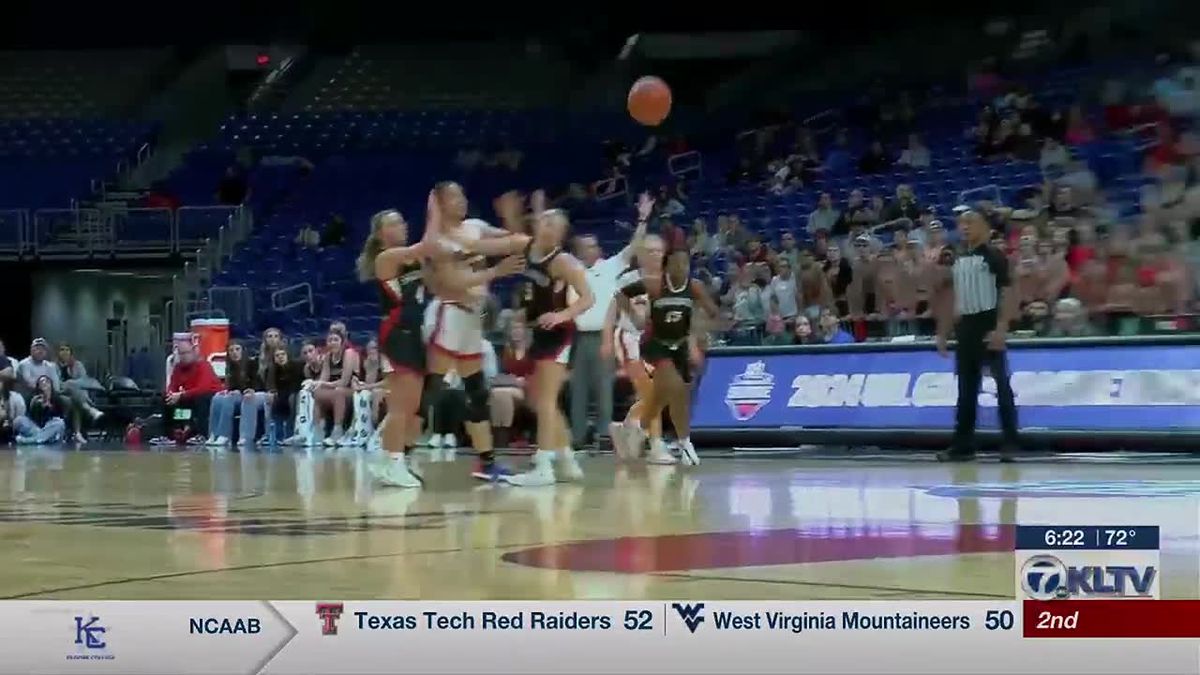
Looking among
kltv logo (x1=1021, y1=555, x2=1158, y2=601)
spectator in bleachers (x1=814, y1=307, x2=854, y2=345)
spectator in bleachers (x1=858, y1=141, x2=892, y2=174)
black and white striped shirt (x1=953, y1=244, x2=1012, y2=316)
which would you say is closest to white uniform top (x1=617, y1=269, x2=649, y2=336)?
spectator in bleachers (x1=814, y1=307, x2=854, y2=345)

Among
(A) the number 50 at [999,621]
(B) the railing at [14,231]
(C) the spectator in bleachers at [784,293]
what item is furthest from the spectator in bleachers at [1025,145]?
(A) the number 50 at [999,621]

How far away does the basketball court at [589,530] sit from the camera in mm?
3846

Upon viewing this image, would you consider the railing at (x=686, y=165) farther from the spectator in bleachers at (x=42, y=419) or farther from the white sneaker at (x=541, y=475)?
the white sneaker at (x=541, y=475)

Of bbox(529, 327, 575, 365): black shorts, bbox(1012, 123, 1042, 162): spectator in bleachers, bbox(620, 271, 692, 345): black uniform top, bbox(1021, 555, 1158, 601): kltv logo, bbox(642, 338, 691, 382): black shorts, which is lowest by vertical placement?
bbox(1021, 555, 1158, 601): kltv logo

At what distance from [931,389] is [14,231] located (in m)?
12.9

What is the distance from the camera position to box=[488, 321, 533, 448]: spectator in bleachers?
13.3 meters

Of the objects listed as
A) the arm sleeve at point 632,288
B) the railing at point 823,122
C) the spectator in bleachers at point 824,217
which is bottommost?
the arm sleeve at point 632,288

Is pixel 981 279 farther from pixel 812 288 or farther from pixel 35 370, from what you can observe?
pixel 35 370

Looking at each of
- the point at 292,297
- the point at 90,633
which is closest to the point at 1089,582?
the point at 90,633

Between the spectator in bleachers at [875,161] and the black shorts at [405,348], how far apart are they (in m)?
10.1

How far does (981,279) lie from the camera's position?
9.65 meters

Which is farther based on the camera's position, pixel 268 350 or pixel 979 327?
pixel 268 350

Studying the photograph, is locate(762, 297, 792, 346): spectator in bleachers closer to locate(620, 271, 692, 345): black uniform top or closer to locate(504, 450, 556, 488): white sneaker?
locate(620, 271, 692, 345): black uniform top

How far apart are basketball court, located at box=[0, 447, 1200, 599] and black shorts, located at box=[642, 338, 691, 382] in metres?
0.78
